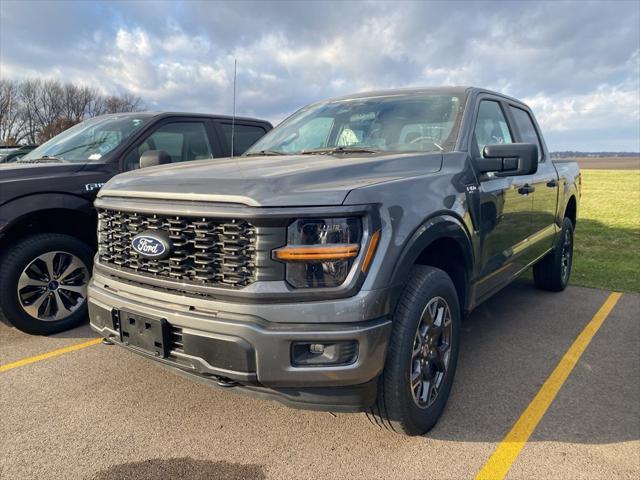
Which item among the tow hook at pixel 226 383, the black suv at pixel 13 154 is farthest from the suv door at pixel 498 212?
the black suv at pixel 13 154

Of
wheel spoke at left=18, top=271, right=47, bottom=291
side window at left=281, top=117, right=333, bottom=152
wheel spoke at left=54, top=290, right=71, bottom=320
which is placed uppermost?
side window at left=281, top=117, right=333, bottom=152

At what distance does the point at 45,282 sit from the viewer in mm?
4082

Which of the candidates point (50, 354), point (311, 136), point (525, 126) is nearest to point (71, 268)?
point (50, 354)

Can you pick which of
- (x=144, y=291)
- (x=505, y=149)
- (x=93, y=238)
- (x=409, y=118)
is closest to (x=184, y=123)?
(x=93, y=238)

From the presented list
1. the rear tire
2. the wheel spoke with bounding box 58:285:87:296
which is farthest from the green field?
the wheel spoke with bounding box 58:285:87:296

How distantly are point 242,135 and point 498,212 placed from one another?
359 centimetres

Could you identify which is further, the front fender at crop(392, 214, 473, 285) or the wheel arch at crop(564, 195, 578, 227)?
the wheel arch at crop(564, 195, 578, 227)

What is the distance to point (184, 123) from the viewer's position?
208 inches

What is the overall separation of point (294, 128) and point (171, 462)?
261 centimetres

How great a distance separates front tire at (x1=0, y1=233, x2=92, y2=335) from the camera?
3.89 metres

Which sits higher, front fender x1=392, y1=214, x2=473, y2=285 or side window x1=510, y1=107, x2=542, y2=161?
side window x1=510, y1=107, x2=542, y2=161

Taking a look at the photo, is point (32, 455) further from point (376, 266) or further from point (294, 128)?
point (294, 128)

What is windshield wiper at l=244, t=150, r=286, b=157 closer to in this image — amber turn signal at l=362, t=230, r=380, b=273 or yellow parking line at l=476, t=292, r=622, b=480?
amber turn signal at l=362, t=230, r=380, b=273

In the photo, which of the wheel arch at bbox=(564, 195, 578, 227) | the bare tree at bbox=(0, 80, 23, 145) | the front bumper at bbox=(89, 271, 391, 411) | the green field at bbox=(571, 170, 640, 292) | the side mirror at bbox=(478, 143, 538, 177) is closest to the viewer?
the front bumper at bbox=(89, 271, 391, 411)
